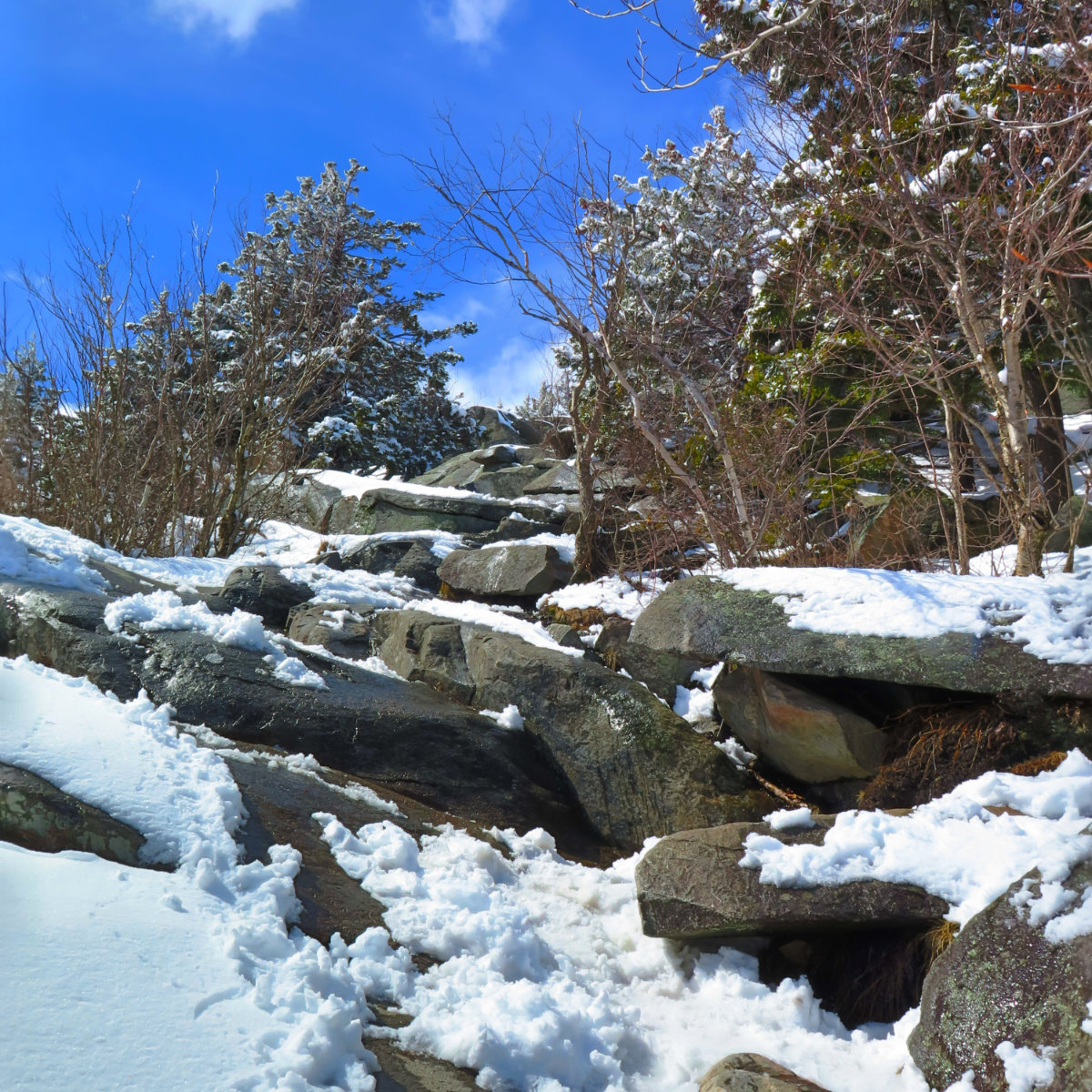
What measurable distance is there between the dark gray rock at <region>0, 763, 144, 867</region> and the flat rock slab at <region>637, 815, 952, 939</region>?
186cm

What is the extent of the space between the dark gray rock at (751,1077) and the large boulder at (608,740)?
1.87m

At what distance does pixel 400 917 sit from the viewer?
9.38ft

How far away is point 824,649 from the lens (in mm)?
4125

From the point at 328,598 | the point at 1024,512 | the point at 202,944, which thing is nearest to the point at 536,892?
the point at 202,944

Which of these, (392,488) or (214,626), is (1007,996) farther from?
(392,488)

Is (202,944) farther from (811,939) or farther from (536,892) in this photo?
(811,939)

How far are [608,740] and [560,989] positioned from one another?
216 cm

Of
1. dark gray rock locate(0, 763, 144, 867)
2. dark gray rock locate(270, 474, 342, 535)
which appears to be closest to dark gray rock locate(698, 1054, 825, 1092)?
dark gray rock locate(0, 763, 144, 867)

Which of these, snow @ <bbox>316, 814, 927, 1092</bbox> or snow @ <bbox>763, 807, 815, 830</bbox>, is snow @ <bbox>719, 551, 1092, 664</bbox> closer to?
snow @ <bbox>763, 807, 815, 830</bbox>

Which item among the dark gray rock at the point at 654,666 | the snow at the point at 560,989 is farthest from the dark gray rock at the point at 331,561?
the snow at the point at 560,989

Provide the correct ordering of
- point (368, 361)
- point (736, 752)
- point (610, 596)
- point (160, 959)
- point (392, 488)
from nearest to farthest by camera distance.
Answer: point (160, 959) → point (736, 752) → point (610, 596) → point (392, 488) → point (368, 361)

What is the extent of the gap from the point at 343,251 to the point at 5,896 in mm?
17919

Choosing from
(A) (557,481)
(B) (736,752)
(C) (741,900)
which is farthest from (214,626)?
(A) (557,481)

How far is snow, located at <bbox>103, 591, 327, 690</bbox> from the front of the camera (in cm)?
482
